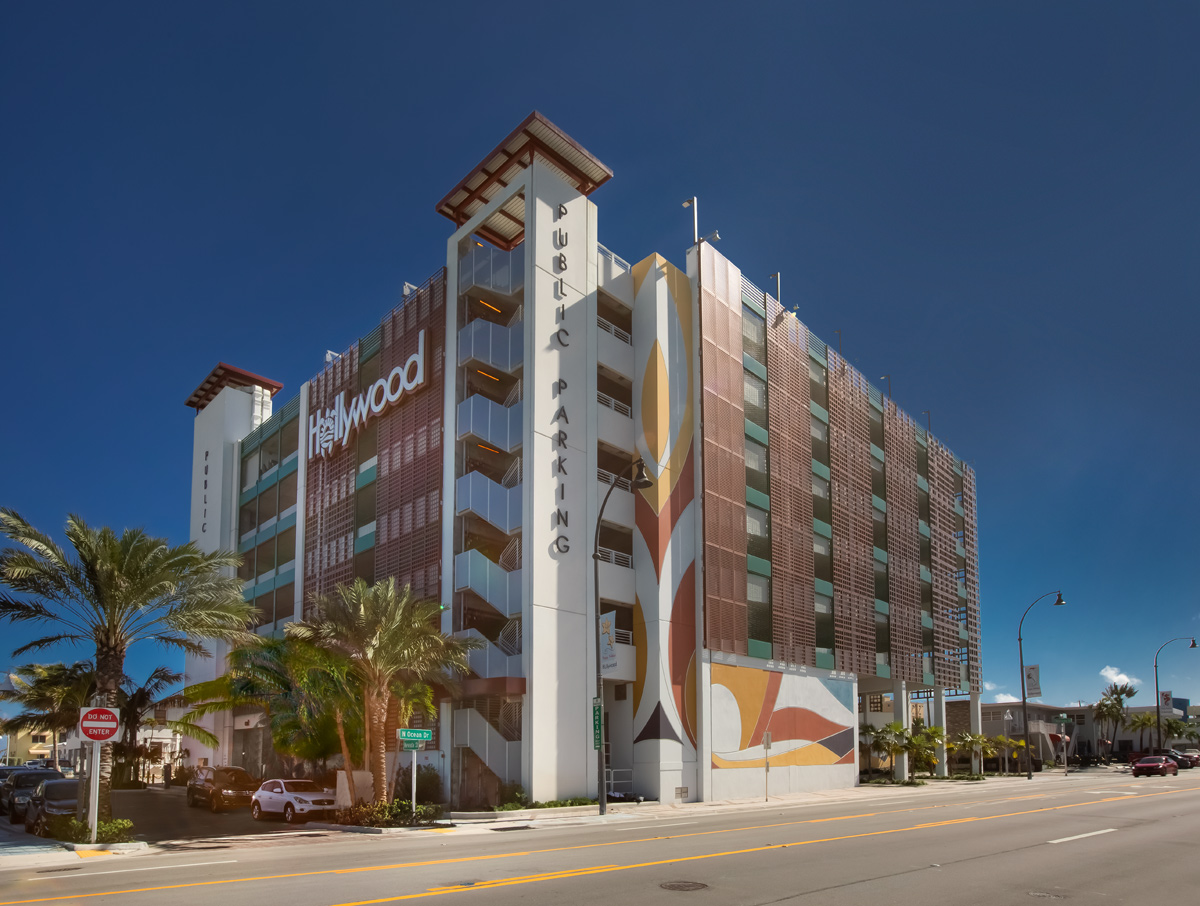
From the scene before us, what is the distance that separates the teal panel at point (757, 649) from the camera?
40.3 meters

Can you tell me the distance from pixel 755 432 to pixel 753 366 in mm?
3198

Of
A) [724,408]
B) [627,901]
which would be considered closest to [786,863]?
[627,901]

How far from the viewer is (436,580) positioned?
36.8 m

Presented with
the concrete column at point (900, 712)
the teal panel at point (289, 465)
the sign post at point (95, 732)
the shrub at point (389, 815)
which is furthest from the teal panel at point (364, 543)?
the concrete column at point (900, 712)

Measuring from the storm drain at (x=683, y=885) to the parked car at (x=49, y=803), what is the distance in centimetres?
1934

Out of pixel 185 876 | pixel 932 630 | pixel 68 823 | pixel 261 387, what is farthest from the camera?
pixel 261 387

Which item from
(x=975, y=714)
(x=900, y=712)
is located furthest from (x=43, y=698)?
(x=975, y=714)

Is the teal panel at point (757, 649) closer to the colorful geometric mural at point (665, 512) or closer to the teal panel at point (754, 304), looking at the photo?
the colorful geometric mural at point (665, 512)

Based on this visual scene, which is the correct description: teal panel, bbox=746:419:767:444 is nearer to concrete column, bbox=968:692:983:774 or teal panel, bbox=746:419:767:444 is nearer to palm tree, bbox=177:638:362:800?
palm tree, bbox=177:638:362:800

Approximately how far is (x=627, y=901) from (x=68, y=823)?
18.3 m

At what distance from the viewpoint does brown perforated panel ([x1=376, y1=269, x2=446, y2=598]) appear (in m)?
37.8

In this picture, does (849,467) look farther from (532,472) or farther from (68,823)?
(68,823)

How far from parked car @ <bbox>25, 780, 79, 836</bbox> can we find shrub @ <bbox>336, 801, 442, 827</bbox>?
7.36 m

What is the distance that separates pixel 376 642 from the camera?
27391 mm
